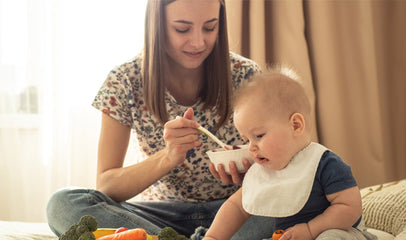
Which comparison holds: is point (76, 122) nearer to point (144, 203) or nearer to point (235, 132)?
point (144, 203)

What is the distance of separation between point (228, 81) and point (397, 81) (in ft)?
4.83

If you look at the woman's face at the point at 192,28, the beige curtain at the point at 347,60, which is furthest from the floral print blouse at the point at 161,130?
the beige curtain at the point at 347,60

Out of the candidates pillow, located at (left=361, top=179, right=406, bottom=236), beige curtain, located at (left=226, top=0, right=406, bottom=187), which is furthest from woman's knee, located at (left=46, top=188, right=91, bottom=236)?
beige curtain, located at (left=226, top=0, right=406, bottom=187)

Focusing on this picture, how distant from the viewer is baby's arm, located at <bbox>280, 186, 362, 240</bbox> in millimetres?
1067

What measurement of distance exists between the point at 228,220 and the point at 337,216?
0.29m

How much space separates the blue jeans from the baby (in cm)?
37

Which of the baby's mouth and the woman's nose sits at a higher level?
the woman's nose

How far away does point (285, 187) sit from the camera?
3.72 ft

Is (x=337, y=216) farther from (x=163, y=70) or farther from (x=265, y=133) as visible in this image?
(x=163, y=70)

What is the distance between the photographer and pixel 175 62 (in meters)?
1.75

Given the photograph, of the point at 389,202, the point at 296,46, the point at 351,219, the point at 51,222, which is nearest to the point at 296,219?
the point at 351,219

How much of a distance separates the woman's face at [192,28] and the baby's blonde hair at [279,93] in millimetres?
427

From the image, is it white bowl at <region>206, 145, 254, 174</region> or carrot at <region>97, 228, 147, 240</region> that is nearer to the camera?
carrot at <region>97, 228, 147, 240</region>

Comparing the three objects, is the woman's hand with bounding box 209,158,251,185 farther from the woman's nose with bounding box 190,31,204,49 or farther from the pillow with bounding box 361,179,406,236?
the pillow with bounding box 361,179,406,236
